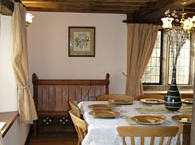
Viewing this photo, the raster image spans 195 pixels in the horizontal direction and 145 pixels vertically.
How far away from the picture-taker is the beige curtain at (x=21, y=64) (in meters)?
3.49

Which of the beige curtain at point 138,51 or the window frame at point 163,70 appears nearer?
the beige curtain at point 138,51

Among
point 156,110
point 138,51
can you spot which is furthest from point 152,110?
point 138,51

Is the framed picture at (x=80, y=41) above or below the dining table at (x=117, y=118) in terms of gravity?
above

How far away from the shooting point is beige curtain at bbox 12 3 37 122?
349 centimetres

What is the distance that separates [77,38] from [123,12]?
1.00 m

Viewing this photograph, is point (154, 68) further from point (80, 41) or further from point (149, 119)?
point (149, 119)

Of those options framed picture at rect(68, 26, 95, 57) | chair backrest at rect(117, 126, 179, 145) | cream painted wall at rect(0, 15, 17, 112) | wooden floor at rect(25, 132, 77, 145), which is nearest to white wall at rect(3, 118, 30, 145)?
cream painted wall at rect(0, 15, 17, 112)

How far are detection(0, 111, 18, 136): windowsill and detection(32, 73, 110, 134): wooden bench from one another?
142 cm

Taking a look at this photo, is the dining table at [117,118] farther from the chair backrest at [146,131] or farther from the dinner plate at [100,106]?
the chair backrest at [146,131]

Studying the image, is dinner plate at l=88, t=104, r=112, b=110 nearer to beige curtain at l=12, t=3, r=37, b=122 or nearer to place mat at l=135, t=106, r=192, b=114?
place mat at l=135, t=106, r=192, b=114

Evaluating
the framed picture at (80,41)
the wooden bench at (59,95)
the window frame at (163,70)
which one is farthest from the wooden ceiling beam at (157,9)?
the wooden bench at (59,95)

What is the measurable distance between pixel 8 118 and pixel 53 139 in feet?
4.90

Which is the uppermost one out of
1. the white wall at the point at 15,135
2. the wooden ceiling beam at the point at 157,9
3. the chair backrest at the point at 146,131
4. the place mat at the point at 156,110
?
the wooden ceiling beam at the point at 157,9

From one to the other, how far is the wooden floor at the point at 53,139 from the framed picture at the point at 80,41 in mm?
1484
